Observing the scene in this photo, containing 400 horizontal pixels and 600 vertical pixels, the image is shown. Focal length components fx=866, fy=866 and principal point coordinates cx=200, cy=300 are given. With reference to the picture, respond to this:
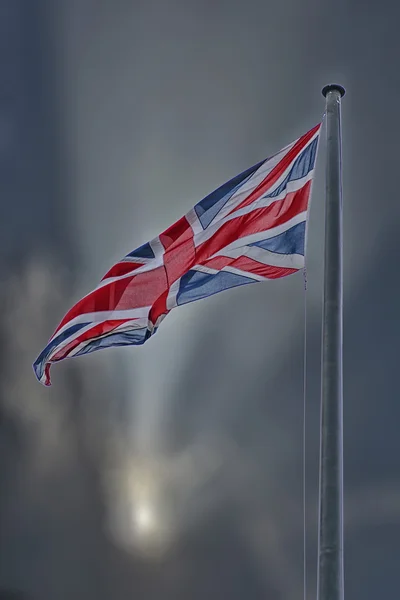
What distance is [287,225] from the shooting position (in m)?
18.3

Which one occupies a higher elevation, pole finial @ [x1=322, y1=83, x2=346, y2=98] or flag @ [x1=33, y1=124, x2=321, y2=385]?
pole finial @ [x1=322, y1=83, x2=346, y2=98]

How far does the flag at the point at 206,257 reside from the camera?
18.5 m

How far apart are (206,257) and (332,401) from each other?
6525 mm

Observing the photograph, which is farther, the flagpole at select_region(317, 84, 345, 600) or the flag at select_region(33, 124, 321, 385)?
the flag at select_region(33, 124, 321, 385)

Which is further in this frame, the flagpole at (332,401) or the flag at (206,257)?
the flag at (206,257)

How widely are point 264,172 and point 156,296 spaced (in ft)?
12.6

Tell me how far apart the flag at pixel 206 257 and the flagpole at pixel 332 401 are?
54.3 inches

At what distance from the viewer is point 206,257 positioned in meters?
19.8

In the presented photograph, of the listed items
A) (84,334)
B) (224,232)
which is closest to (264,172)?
(224,232)

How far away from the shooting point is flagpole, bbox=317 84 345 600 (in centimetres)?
1292

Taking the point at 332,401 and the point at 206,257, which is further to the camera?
the point at 206,257

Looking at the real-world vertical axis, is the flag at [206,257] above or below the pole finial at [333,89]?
below

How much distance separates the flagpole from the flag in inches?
54.3

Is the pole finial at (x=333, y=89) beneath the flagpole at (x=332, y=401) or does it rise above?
above
